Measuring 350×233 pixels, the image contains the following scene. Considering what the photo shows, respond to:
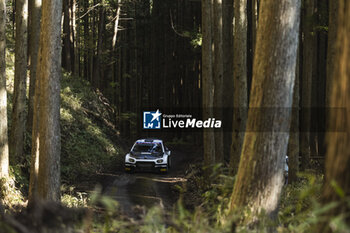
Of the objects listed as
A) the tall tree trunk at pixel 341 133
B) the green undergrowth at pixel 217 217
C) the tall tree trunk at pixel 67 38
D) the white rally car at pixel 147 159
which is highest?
the tall tree trunk at pixel 67 38

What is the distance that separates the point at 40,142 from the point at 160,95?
3677 cm

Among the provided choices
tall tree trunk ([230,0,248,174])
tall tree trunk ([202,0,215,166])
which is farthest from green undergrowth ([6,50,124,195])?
tall tree trunk ([230,0,248,174])

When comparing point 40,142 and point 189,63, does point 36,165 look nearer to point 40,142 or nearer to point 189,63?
point 40,142

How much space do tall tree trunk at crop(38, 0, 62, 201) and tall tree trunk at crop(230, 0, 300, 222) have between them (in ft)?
22.5

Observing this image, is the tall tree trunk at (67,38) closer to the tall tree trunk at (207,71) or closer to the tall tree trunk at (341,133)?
the tall tree trunk at (207,71)

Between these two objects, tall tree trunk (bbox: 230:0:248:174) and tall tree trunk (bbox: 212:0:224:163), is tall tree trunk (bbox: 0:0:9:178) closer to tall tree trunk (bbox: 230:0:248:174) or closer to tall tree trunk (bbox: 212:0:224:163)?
tall tree trunk (bbox: 230:0:248:174)

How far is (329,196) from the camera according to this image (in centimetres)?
341

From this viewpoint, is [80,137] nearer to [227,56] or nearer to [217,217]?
[227,56]

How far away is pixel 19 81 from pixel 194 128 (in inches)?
1095

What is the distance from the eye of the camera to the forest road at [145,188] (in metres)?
14.8

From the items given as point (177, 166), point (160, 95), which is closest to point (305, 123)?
point (177, 166)

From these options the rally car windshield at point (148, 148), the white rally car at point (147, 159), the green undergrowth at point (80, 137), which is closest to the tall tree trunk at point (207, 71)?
the white rally car at point (147, 159)

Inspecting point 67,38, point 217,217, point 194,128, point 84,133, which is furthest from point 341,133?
point 194,128

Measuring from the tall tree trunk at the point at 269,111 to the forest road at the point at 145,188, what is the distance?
7.24m
